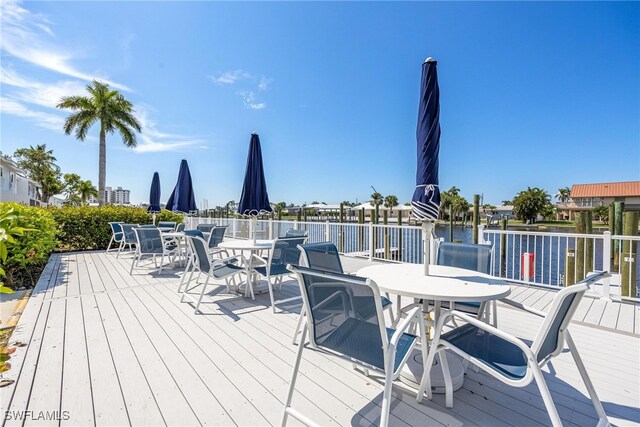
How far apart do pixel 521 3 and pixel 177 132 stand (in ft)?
45.6

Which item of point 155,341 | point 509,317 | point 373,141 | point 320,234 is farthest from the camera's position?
point 373,141

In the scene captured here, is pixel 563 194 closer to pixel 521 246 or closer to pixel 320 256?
pixel 521 246

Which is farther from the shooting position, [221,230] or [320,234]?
[320,234]

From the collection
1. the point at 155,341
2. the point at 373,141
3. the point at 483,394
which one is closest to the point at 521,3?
the point at 483,394

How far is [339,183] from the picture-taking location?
89.9 ft

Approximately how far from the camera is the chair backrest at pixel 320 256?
2.62 m

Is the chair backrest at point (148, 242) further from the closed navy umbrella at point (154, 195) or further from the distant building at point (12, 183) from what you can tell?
the distant building at point (12, 183)

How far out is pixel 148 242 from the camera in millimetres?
6039

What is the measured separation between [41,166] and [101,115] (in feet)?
92.9

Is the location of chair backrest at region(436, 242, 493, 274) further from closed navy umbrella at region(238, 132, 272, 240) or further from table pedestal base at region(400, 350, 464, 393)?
closed navy umbrella at region(238, 132, 272, 240)

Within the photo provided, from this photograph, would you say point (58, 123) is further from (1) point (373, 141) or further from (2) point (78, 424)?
(2) point (78, 424)

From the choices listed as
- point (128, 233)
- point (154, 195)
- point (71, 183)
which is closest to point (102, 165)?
point (154, 195)

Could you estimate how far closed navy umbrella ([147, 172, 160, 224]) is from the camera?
30.7 feet

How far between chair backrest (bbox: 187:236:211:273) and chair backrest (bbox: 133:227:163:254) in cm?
250
